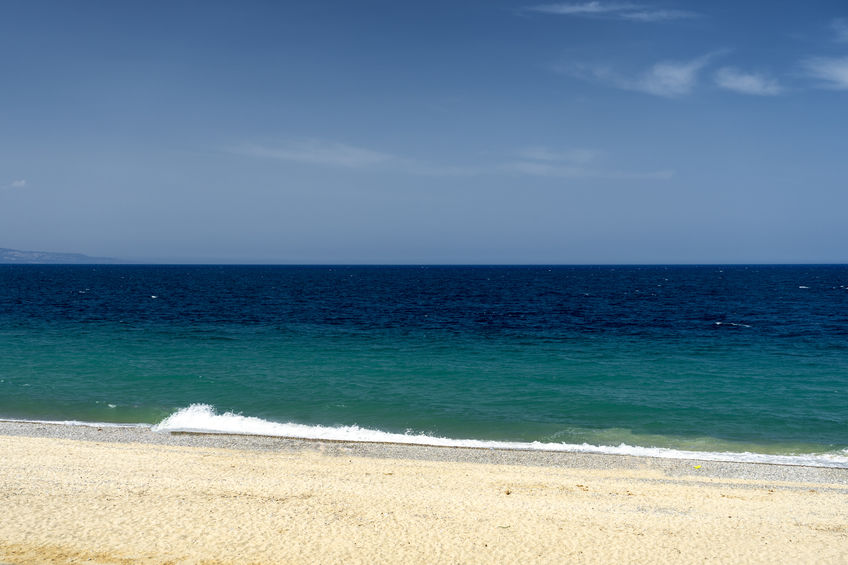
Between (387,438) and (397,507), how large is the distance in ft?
21.9

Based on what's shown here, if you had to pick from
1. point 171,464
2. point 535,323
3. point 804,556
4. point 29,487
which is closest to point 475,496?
point 804,556

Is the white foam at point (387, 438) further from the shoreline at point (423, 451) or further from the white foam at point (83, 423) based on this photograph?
the white foam at point (83, 423)

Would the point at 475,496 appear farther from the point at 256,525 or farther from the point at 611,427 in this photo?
the point at 611,427

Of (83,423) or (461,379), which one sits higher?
(461,379)

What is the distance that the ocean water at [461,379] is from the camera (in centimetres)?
1991

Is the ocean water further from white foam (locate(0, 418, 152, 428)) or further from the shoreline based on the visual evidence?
the shoreline

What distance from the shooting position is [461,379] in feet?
88.4

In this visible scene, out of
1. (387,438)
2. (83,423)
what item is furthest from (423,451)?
(83,423)

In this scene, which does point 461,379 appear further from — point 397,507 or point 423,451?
point 397,507

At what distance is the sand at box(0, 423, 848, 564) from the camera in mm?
10391

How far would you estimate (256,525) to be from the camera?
11.3 m

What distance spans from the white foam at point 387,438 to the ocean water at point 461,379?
10 cm

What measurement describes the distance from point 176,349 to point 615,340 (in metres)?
28.0

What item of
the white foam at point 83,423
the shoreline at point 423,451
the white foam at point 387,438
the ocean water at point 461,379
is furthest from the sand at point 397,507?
the ocean water at point 461,379
